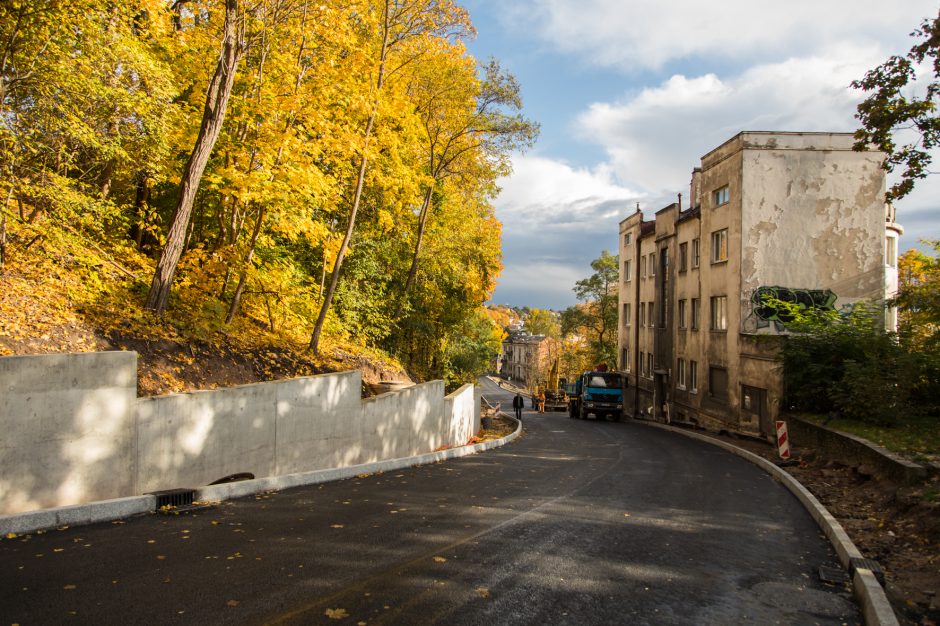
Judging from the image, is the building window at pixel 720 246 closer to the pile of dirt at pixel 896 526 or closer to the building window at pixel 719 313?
the building window at pixel 719 313

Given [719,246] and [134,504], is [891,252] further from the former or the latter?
[134,504]

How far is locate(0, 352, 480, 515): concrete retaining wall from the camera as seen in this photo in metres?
6.79

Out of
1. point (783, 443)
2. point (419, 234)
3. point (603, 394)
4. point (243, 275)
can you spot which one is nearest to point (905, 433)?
point (783, 443)

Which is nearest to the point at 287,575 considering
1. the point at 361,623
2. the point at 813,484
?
the point at 361,623

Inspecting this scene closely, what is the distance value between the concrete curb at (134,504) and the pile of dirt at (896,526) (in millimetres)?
7975

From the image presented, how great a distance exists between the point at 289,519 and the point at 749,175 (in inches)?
976

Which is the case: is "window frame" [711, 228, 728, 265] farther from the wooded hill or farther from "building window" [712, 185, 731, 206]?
the wooded hill

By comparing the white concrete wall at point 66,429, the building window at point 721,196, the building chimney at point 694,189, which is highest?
the building chimney at point 694,189

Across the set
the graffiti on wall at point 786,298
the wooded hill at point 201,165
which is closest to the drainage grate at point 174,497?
the wooded hill at point 201,165

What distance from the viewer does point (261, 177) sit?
12.5 meters

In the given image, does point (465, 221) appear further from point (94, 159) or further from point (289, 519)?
point (289, 519)

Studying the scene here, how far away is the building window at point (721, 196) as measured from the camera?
27514 millimetres

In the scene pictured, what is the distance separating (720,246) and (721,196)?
93.0 inches

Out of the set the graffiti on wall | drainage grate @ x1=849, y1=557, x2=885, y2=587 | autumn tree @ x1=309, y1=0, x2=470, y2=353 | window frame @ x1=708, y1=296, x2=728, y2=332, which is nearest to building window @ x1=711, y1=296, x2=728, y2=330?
window frame @ x1=708, y1=296, x2=728, y2=332
